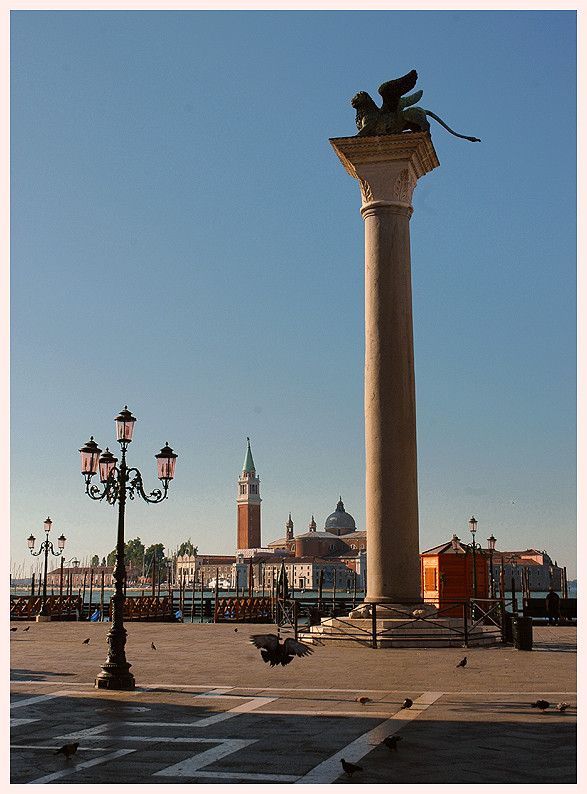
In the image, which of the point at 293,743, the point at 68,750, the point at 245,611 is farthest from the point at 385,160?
the point at 245,611

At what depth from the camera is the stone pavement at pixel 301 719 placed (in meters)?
7.55

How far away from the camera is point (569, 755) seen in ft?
25.9

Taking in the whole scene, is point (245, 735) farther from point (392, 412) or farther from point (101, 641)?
point (101, 641)

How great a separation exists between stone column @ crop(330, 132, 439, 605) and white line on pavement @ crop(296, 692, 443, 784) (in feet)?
27.5

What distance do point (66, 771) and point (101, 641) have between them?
1686cm

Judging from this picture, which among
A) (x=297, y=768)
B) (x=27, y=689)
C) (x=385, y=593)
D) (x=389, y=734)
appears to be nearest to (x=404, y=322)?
(x=385, y=593)

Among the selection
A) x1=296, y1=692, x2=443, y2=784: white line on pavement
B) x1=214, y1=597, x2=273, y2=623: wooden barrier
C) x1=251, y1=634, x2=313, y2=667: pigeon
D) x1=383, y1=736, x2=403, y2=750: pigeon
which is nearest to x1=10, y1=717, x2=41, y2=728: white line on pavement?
x1=251, y1=634, x2=313, y2=667: pigeon

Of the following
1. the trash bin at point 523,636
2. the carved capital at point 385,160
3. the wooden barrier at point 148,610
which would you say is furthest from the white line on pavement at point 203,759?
the wooden barrier at point 148,610

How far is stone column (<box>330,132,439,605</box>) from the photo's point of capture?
19812 mm

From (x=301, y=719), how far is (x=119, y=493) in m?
5.36

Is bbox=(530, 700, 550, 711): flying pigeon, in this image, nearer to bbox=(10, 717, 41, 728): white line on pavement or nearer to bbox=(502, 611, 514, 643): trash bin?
bbox=(10, 717, 41, 728): white line on pavement

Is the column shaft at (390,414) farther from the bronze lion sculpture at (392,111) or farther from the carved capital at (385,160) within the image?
the bronze lion sculpture at (392,111)

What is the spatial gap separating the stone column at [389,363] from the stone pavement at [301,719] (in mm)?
2253

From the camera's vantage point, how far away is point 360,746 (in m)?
8.50
